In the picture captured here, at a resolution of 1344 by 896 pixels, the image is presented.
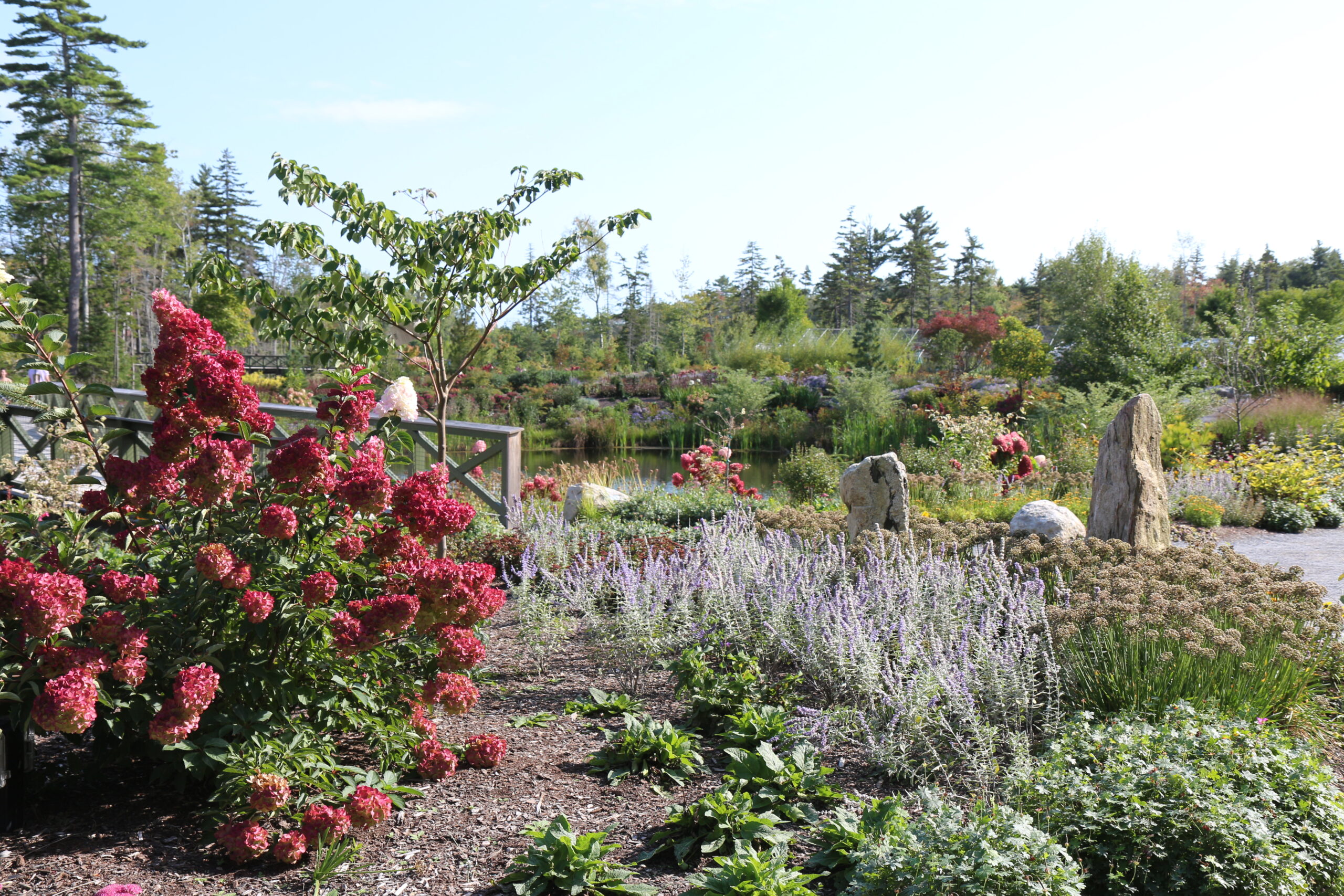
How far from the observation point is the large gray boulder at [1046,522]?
6320mm

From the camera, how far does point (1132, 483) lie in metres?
5.67

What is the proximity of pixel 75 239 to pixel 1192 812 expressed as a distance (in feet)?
123

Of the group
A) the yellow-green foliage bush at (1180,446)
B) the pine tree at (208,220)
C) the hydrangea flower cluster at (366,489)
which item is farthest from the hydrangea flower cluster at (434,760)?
the pine tree at (208,220)

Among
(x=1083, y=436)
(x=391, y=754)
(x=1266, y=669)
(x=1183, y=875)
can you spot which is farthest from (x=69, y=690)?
(x=1083, y=436)

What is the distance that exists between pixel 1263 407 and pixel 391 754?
635 inches

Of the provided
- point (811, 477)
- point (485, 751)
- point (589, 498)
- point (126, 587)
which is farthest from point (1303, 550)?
point (126, 587)

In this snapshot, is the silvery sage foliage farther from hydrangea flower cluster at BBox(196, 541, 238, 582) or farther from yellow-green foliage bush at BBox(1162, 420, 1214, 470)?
yellow-green foliage bush at BBox(1162, 420, 1214, 470)

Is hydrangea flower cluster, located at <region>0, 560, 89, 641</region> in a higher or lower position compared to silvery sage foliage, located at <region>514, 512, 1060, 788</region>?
higher

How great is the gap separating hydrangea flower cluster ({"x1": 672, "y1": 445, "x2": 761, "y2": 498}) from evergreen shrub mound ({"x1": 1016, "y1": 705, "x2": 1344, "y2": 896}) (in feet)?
18.8

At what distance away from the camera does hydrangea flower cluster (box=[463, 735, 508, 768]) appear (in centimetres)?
285

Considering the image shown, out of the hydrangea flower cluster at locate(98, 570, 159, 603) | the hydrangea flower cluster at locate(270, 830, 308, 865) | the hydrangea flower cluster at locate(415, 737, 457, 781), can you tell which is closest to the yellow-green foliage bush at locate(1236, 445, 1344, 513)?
the hydrangea flower cluster at locate(415, 737, 457, 781)

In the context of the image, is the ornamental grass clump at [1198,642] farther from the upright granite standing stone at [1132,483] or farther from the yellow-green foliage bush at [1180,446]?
the yellow-green foliage bush at [1180,446]

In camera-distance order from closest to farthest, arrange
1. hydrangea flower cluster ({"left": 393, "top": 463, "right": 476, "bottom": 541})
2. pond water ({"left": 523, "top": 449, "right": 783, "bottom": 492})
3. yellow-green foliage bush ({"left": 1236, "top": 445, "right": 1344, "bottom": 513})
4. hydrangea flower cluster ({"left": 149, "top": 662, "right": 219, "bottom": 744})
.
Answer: hydrangea flower cluster ({"left": 149, "top": 662, "right": 219, "bottom": 744}) → hydrangea flower cluster ({"left": 393, "top": 463, "right": 476, "bottom": 541}) → yellow-green foliage bush ({"left": 1236, "top": 445, "right": 1344, "bottom": 513}) → pond water ({"left": 523, "top": 449, "right": 783, "bottom": 492})

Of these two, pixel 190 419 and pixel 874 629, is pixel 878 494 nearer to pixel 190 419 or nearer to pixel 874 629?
pixel 874 629
